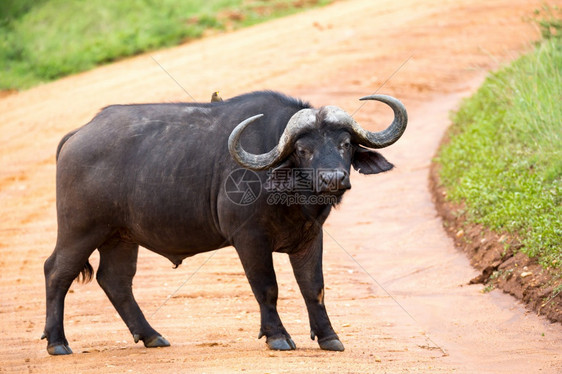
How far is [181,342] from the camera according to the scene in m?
8.73

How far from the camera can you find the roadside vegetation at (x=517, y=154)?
33.4 feet

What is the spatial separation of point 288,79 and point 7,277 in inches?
401

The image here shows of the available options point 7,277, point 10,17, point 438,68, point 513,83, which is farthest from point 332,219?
point 10,17

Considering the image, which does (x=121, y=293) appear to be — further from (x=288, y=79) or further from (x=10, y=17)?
(x=10, y=17)

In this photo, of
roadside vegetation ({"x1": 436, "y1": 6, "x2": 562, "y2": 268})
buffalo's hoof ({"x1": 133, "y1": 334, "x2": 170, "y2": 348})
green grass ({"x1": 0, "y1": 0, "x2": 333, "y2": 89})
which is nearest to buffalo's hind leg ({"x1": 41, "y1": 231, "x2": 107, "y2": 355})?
buffalo's hoof ({"x1": 133, "y1": 334, "x2": 170, "y2": 348})

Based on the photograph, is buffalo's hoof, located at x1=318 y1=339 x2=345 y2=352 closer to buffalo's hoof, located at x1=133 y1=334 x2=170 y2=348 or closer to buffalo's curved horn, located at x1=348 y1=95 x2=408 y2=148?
buffalo's hoof, located at x1=133 y1=334 x2=170 y2=348

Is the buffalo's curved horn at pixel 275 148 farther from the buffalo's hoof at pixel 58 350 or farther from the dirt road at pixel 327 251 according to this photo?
the buffalo's hoof at pixel 58 350

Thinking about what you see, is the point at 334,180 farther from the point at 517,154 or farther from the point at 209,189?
the point at 517,154

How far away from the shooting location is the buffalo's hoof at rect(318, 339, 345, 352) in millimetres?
8023

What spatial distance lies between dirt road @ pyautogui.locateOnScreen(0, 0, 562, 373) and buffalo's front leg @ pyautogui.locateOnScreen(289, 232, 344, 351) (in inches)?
8.8

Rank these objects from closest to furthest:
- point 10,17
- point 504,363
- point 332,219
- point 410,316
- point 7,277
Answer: point 504,363
point 410,316
point 7,277
point 332,219
point 10,17

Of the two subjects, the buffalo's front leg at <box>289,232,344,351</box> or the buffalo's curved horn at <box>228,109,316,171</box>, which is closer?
the buffalo's curved horn at <box>228,109,316,171</box>

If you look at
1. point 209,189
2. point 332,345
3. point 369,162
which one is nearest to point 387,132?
point 369,162

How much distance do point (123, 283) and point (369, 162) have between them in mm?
2709
